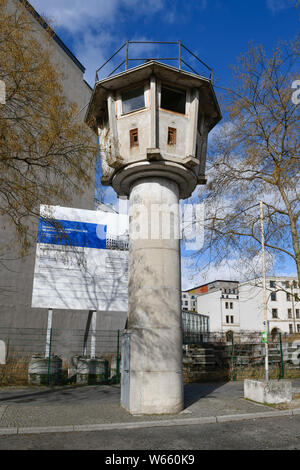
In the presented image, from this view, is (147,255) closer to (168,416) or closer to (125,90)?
(168,416)

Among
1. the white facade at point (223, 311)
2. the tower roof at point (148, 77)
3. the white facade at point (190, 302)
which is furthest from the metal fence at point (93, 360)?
the white facade at point (190, 302)

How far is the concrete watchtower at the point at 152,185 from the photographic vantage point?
959cm

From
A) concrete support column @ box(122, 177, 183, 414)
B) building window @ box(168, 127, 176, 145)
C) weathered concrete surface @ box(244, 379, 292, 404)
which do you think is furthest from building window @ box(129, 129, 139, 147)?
weathered concrete surface @ box(244, 379, 292, 404)

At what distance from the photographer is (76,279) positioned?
18.0 metres

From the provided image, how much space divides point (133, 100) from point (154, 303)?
6.24m

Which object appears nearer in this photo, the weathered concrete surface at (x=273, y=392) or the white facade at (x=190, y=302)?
the weathered concrete surface at (x=273, y=392)

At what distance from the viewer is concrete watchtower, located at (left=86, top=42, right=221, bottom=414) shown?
9594mm

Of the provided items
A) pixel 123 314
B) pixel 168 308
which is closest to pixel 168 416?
pixel 168 308

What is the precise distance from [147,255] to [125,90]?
5.28 m

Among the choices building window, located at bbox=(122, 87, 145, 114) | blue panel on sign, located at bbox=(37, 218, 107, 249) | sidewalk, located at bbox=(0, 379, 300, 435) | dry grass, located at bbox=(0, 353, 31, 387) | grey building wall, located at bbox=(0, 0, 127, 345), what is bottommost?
sidewalk, located at bbox=(0, 379, 300, 435)

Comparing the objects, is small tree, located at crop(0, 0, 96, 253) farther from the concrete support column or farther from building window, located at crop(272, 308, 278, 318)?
building window, located at crop(272, 308, 278, 318)

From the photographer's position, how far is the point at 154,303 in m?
9.91

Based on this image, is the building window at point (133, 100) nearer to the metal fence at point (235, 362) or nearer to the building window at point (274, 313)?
the metal fence at point (235, 362)

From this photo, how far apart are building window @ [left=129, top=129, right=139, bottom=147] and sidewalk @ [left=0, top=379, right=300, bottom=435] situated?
Answer: 7.47 m
